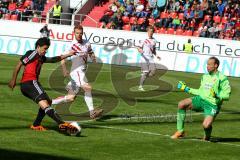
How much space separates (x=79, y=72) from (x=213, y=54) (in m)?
22.2

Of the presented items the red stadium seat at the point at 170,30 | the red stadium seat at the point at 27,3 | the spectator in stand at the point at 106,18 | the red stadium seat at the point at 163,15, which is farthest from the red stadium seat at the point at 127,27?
the red stadium seat at the point at 27,3

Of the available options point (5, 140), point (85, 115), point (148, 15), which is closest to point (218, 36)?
point (148, 15)

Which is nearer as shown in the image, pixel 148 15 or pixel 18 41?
pixel 18 41

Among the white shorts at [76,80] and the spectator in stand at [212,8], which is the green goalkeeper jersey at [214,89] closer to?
the white shorts at [76,80]

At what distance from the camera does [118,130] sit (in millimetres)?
16094

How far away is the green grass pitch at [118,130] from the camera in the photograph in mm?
12914

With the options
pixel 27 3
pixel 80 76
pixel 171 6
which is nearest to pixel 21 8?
pixel 27 3

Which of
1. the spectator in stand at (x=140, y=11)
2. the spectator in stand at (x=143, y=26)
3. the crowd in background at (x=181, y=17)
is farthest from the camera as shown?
the spectator in stand at (x=140, y=11)

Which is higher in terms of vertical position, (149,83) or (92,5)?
(92,5)

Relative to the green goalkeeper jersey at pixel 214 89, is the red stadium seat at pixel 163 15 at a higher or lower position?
higher

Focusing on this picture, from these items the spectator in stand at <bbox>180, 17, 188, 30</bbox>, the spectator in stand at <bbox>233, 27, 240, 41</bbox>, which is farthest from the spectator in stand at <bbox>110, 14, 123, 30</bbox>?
the spectator in stand at <bbox>233, 27, 240, 41</bbox>

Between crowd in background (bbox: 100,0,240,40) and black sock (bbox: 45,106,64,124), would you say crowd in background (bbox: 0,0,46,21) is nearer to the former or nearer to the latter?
crowd in background (bbox: 100,0,240,40)

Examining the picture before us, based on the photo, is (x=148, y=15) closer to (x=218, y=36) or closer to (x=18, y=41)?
(x=218, y=36)

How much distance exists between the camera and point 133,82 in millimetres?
30000
